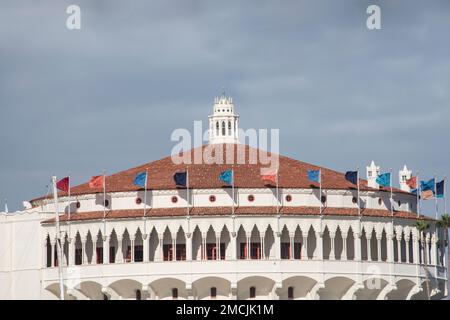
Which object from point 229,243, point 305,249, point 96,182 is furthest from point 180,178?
point 305,249

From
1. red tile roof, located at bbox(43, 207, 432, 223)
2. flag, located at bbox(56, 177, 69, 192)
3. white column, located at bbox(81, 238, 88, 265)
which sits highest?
flag, located at bbox(56, 177, 69, 192)

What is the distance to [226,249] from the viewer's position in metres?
193

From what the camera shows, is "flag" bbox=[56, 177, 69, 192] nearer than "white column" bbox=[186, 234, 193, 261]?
No

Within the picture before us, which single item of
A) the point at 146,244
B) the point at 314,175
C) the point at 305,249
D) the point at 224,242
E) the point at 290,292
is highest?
the point at 314,175

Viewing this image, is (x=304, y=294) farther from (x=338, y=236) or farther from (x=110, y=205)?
(x=110, y=205)

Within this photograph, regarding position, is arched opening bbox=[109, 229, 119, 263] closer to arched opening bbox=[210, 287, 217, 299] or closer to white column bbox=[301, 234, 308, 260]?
arched opening bbox=[210, 287, 217, 299]

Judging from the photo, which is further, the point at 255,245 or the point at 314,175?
the point at 314,175

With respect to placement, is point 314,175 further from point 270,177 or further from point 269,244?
point 269,244

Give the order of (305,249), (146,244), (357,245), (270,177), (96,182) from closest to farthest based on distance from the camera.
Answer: (270,177), (146,244), (305,249), (357,245), (96,182)

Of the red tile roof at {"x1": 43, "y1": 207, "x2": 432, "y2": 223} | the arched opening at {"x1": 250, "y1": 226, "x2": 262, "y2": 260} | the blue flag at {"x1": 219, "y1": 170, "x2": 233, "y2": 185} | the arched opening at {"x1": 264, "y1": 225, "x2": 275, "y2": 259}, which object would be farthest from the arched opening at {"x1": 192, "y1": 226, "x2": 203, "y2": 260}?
the arched opening at {"x1": 264, "y1": 225, "x2": 275, "y2": 259}

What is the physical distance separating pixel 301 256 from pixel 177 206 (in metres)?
14.8

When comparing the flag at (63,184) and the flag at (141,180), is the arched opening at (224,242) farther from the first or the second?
the flag at (63,184)
